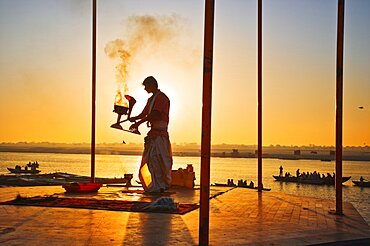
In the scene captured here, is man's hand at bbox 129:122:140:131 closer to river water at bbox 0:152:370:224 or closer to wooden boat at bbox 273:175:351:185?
river water at bbox 0:152:370:224

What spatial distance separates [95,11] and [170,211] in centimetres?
399

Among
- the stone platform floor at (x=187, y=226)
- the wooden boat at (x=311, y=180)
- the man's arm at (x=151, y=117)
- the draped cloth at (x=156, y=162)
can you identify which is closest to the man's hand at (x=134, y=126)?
the man's arm at (x=151, y=117)

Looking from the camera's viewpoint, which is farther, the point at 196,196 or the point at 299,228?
the point at 196,196

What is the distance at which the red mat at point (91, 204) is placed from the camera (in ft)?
22.2

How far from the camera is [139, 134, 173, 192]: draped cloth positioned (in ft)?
29.7

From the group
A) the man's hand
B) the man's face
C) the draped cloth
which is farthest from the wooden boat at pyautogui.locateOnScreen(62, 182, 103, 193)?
the man's face

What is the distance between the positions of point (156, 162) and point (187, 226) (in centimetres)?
363

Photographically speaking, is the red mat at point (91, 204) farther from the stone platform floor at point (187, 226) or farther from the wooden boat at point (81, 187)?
the wooden boat at point (81, 187)

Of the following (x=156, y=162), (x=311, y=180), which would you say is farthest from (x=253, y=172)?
(x=156, y=162)

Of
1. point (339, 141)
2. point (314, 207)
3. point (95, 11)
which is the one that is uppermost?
point (95, 11)

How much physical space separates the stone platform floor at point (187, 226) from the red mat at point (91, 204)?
0.76 feet

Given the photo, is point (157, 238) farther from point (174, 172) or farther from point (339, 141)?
point (174, 172)

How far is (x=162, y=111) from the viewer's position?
898cm

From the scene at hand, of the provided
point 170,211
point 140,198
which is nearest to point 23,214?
point 170,211
